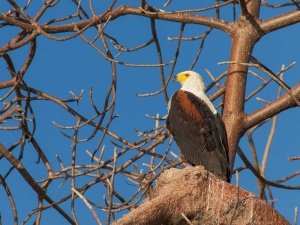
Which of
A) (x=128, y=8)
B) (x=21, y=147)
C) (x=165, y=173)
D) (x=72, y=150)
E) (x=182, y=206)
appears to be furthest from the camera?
(x=128, y=8)

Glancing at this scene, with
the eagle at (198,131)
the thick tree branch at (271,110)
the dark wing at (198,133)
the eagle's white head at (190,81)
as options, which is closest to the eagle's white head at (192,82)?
the eagle's white head at (190,81)

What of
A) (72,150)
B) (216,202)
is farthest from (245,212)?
(72,150)

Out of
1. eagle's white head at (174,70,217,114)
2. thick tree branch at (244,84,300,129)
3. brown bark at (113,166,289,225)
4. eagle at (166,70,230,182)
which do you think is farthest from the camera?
eagle's white head at (174,70,217,114)

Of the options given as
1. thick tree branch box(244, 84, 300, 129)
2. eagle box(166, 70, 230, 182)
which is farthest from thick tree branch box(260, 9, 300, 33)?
eagle box(166, 70, 230, 182)

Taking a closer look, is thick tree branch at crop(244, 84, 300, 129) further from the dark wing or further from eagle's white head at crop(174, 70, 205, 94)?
eagle's white head at crop(174, 70, 205, 94)

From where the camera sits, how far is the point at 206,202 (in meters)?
5.17

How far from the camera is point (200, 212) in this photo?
16.9 feet

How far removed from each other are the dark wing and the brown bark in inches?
58.1

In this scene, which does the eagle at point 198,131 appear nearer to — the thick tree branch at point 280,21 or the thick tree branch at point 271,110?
the thick tree branch at point 271,110

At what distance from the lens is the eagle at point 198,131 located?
22.6ft

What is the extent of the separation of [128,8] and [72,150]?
187cm

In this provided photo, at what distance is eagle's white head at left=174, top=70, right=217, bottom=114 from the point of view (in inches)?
308

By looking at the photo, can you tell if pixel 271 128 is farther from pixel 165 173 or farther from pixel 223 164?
pixel 165 173

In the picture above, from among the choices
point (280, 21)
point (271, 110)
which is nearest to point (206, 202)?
point (271, 110)
